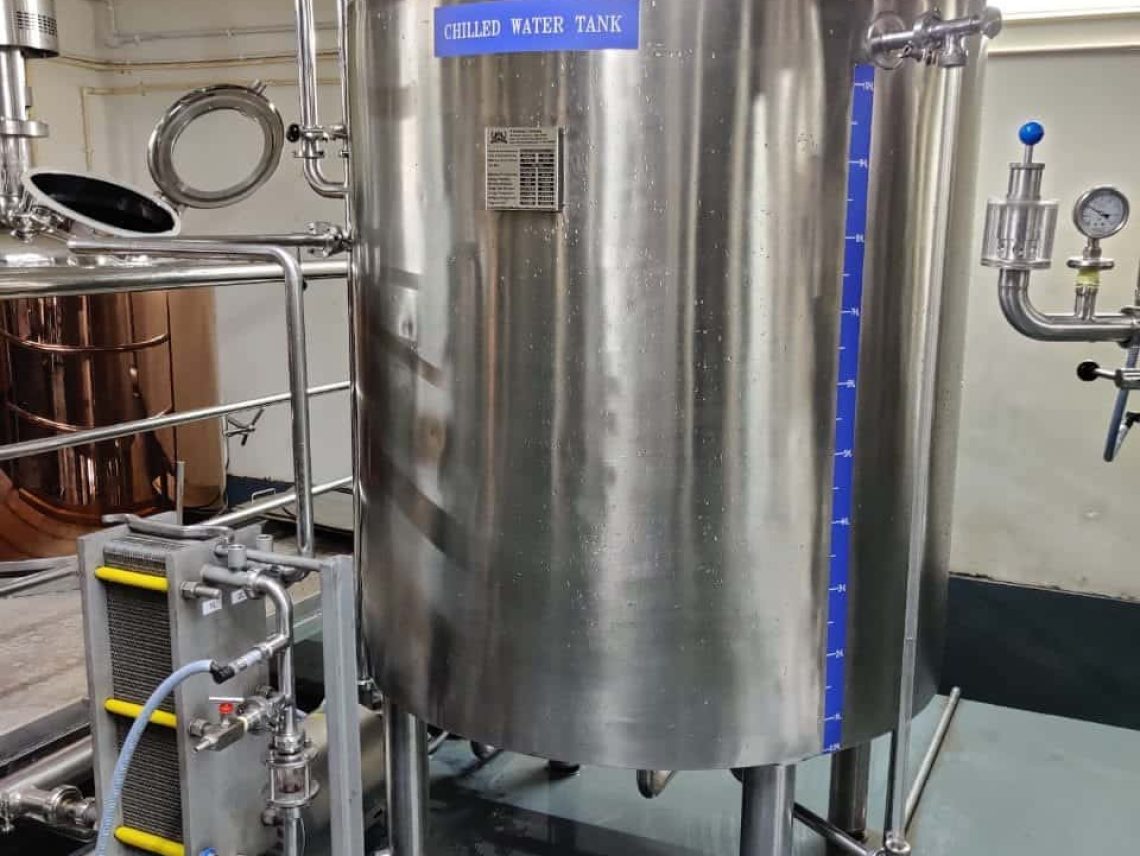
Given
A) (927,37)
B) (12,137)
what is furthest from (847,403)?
(12,137)

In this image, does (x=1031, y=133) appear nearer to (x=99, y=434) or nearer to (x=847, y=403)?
(x=847, y=403)

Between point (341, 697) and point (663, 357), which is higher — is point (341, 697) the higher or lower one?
the lower one

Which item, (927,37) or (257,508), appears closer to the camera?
(927,37)

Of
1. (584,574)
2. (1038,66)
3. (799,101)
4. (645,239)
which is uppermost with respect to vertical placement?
(1038,66)

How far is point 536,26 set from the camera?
1.07 meters

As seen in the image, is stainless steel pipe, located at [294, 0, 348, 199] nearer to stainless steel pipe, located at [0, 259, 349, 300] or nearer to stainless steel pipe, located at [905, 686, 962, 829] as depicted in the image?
stainless steel pipe, located at [0, 259, 349, 300]

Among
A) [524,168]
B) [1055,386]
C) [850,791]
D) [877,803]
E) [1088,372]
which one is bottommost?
[877,803]

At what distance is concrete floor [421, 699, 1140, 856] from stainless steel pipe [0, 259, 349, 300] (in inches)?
38.9

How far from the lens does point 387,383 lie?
1282 millimetres

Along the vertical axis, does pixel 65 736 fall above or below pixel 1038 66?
below

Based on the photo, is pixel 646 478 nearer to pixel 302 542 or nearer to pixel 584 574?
pixel 584 574

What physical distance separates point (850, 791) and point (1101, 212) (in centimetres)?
111

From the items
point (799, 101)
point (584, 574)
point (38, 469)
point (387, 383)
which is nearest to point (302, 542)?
point (387, 383)

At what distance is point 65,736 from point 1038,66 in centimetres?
252
